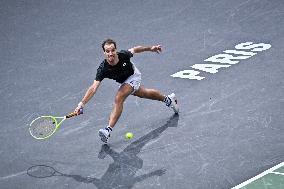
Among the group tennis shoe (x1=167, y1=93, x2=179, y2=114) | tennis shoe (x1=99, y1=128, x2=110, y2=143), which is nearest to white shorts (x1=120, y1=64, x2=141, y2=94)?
tennis shoe (x1=167, y1=93, x2=179, y2=114)

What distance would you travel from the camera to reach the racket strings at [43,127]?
10.2 metres

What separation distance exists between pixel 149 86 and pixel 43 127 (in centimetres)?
351

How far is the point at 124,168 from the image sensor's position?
9.94m

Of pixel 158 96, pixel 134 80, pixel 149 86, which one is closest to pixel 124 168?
pixel 134 80

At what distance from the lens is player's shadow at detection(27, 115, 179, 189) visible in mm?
9523

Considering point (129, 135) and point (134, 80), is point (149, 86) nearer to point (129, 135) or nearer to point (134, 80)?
point (134, 80)

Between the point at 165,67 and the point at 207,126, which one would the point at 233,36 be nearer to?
the point at 165,67

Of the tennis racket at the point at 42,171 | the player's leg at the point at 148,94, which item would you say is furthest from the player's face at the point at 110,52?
the tennis racket at the point at 42,171

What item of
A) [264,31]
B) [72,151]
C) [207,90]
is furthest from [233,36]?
[72,151]

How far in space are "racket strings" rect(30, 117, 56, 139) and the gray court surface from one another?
550mm

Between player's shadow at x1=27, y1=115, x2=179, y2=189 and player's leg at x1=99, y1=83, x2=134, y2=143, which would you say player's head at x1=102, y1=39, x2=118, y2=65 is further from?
player's shadow at x1=27, y1=115, x2=179, y2=189

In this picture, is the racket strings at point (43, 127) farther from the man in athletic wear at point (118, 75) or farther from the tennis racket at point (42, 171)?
the man in athletic wear at point (118, 75)

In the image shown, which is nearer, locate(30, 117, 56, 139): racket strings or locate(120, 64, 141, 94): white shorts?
locate(30, 117, 56, 139): racket strings

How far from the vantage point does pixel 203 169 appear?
31.5ft
